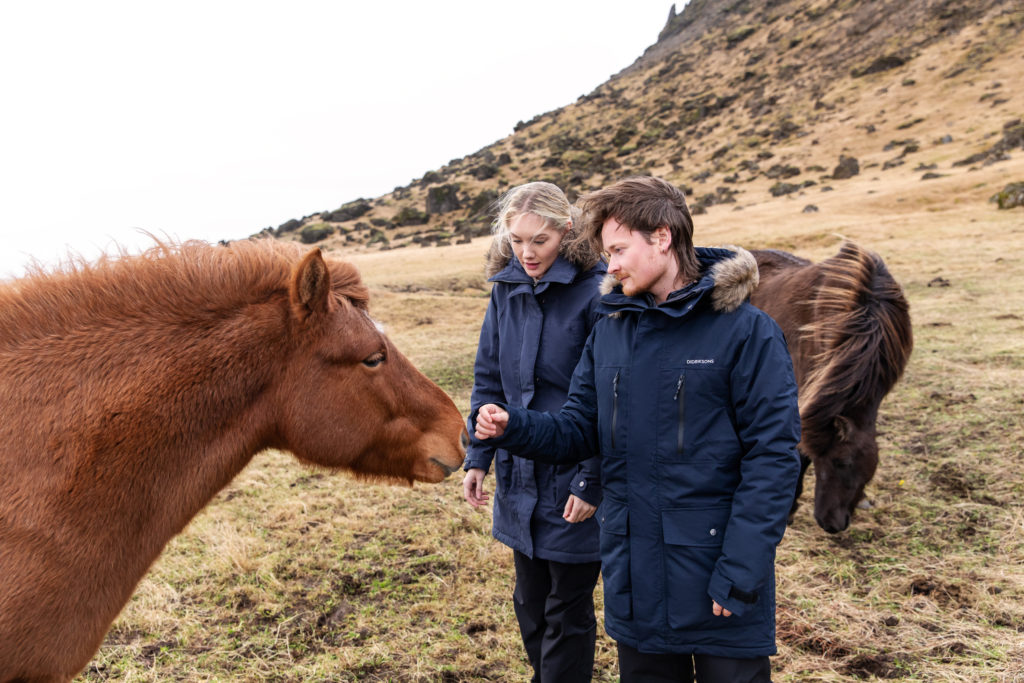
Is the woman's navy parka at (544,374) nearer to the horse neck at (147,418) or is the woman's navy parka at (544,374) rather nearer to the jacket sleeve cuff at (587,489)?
the jacket sleeve cuff at (587,489)

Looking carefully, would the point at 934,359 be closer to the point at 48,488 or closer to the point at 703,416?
the point at 703,416

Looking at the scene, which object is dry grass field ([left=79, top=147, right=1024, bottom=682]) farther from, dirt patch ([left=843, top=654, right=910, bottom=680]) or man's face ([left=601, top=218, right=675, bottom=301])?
man's face ([left=601, top=218, right=675, bottom=301])

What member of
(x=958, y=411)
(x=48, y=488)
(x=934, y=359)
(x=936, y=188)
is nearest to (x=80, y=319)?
(x=48, y=488)

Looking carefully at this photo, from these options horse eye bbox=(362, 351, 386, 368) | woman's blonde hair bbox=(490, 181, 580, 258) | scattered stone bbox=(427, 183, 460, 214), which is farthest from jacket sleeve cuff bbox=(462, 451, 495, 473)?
scattered stone bbox=(427, 183, 460, 214)

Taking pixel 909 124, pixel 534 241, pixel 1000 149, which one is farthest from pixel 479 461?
pixel 909 124

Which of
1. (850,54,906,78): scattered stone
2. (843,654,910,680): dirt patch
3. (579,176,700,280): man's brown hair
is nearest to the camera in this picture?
(579,176,700,280): man's brown hair

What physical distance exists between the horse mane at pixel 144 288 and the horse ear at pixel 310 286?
15cm

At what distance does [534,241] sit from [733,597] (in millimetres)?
1552

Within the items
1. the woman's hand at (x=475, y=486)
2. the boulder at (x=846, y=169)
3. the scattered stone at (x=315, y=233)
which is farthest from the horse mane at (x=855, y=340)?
the scattered stone at (x=315, y=233)

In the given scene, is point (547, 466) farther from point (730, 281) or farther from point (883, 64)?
point (883, 64)

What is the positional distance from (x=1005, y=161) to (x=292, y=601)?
36540 mm

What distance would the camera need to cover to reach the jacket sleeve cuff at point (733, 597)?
172 centimetres

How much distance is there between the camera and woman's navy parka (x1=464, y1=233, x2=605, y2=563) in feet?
8.27

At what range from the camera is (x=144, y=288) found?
6.76ft
